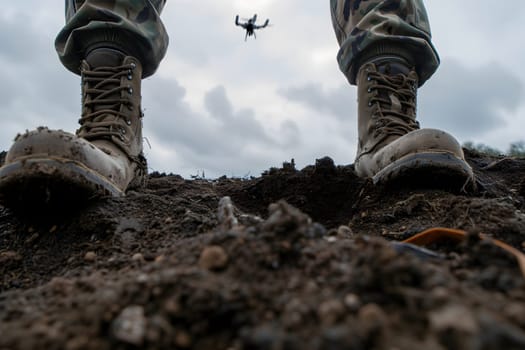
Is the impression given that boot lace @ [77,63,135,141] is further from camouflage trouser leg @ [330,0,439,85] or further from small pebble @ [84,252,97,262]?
camouflage trouser leg @ [330,0,439,85]

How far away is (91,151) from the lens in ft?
5.22

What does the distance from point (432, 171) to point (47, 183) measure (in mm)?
1382

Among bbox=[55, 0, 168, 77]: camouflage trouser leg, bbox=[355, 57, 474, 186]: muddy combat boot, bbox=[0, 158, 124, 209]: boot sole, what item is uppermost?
bbox=[55, 0, 168, 77]: camouflage trouser leg

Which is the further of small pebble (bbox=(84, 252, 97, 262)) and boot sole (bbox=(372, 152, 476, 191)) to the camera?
boot sole (bbox=(372, 152, 476, 191))

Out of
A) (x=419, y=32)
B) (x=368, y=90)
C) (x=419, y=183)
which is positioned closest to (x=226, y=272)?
(x=419, y=183)

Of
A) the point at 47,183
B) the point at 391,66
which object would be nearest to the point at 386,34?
the point at 391,66

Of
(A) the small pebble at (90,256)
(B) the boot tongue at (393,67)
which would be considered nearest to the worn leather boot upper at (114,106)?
(A) the small pebble at (90,256)

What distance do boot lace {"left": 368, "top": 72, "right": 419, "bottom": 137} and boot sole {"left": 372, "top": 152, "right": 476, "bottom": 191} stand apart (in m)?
0.36

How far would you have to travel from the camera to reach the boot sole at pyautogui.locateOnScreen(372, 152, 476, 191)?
1.81 m

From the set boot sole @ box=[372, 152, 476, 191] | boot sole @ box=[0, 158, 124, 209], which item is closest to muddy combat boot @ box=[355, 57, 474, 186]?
boot sole @ box=[372, 152, 476, 191]

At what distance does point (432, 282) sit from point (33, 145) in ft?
4.35

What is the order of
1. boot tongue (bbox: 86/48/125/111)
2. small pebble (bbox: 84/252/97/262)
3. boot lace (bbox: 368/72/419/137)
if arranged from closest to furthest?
small pebble (bbox: 84/252/97/262) < boot tongue (bbox: 86/48/125/111) < boot lace (bbox: 368/72/419/137)

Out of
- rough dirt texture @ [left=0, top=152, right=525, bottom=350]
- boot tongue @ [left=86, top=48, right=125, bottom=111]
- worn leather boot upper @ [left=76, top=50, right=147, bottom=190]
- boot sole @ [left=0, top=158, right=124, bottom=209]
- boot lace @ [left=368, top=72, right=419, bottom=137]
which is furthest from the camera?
boot lace @ [left=368, top=72, right=419, bottom=137]

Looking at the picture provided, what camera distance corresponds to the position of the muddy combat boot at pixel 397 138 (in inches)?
71.7
